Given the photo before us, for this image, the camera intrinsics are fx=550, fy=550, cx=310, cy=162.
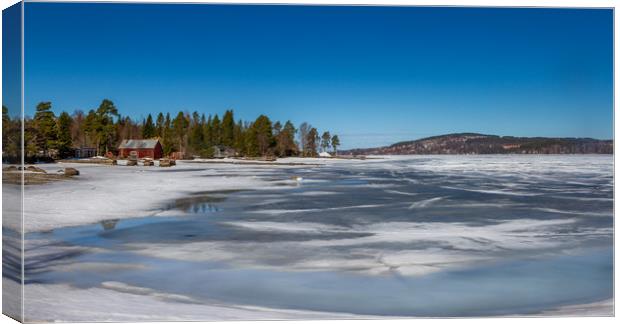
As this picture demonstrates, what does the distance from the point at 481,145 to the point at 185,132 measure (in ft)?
19.4

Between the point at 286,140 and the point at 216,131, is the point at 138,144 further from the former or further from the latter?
the point at 286,140

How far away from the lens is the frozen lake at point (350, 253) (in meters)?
5.59

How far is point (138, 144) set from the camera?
11383 mm

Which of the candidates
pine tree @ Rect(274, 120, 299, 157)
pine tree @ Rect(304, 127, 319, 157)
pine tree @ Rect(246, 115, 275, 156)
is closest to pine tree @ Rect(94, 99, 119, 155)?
pine tree @ Rect(246, 115, 275, 156)

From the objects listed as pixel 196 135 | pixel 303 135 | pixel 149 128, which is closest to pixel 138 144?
pixel 149 128

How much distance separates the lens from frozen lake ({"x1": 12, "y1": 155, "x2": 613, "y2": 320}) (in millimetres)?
5590

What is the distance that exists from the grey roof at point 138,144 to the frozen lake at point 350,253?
1327 mm

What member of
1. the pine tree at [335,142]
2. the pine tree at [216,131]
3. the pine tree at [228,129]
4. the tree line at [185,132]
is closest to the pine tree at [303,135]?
the tree line at [185,132]

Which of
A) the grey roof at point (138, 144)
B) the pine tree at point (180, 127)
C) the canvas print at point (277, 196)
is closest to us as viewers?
the canvas print at point (277, 196)

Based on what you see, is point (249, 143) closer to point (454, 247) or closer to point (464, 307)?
point (454, 247)

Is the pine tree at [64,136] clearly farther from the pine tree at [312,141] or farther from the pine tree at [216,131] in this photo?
the pine tree at [312,141]

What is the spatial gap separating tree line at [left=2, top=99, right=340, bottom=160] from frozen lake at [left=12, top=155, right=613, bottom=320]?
1.08 metres

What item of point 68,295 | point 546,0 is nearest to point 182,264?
point 68,295

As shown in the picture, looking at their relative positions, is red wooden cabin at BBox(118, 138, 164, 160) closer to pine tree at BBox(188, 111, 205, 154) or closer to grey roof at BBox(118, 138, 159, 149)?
grey roof at BBox(118, 138, 159, 149)
